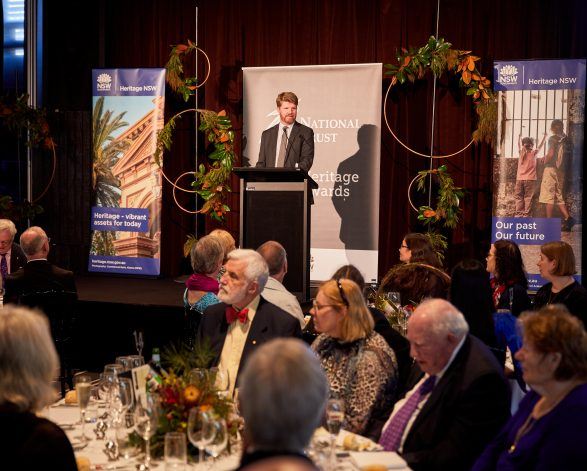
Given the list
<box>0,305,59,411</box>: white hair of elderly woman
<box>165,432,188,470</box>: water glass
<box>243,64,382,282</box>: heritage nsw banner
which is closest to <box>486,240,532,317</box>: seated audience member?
<box>243,64,382,282</box>: heritage nsw banner

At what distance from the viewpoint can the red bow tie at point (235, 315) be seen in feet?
12.9

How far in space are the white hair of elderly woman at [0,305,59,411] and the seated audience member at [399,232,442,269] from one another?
4076 mm

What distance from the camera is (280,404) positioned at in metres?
1.61

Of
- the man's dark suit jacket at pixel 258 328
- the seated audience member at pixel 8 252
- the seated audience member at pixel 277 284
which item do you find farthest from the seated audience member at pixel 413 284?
the seated audience member at pixel 8 252

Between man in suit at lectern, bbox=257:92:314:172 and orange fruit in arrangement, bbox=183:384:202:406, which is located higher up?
man in suit at lectern, bbox=257:92:314:172

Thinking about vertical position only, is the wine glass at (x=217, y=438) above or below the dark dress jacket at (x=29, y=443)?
below

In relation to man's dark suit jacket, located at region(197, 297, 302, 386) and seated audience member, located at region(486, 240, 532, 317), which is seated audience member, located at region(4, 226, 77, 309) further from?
seated audience member, located at region(486, 240, 532, 317)

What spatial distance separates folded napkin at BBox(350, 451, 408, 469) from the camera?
2746 millimetres

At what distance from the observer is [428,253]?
611 cm

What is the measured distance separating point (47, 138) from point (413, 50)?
15.2ft

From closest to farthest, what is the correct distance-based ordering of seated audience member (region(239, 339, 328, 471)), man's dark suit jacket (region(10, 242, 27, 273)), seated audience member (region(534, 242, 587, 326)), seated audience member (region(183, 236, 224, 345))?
seated audience member (region(239, 339, 328, 471))
seated audience member (region(183, 236, 224, 345))
seated audience member (region(534, 242, 587, 326))
man's dark suit jacket (region(10, 242, 27, 273))

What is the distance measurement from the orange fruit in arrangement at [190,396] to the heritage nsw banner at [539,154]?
587 cm

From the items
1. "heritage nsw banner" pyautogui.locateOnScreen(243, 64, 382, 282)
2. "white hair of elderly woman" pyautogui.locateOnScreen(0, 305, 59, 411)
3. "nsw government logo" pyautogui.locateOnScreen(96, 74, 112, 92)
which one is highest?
"nsw government logo" pyautogui.locateOnScreen(96, 74, 112, 92)

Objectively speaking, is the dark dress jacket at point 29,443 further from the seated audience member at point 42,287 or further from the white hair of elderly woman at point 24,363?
the seated audience member at point 42,287
